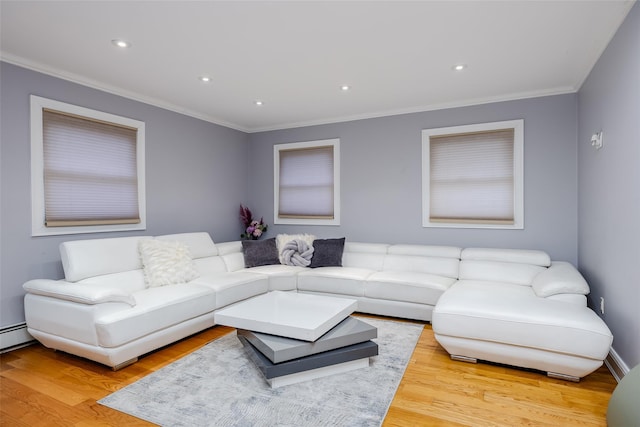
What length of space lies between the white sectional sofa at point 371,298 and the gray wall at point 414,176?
41 centimetres

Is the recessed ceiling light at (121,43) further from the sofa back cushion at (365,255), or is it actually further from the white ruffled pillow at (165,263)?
the sofa back cushion at (365,255)

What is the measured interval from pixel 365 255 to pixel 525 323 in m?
2.36

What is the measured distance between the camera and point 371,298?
12.7 ft

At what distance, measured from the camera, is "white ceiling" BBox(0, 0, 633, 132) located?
7.57ft

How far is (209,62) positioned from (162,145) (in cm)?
165

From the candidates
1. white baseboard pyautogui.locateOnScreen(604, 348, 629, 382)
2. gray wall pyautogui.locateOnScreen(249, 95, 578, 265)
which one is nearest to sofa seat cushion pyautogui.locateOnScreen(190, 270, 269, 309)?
gray wall pyautogui.locateOnScreen(249, 95, 578, 265)

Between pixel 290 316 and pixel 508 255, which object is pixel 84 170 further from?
pixel 508 255

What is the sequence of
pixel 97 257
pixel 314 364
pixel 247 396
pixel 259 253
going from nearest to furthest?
1. pixel 247 396
2. pixel 314 364
3. pixel 97 257
4. pixel 259 253

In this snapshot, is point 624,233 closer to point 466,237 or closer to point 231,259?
point 466,237

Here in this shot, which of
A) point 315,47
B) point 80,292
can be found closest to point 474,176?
point 315,47

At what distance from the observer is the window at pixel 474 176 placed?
4094 mm

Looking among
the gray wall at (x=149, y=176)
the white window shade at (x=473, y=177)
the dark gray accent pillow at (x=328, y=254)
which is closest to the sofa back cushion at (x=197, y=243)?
the gray wall at (x=149, y=176)

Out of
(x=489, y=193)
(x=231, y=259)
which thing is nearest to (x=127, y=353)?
(x=231, y=259)

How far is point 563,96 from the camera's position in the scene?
3850 mm
